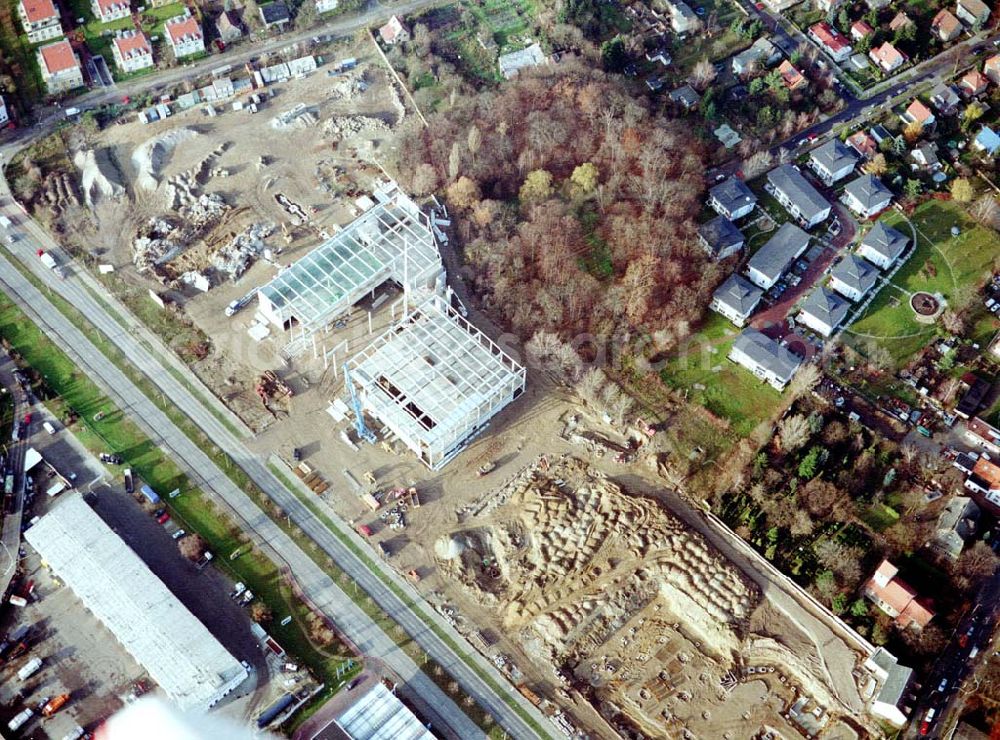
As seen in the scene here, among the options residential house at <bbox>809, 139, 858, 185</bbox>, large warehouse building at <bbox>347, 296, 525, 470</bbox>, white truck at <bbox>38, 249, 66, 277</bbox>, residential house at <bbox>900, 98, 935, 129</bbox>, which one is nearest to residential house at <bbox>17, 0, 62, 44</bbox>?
white truck at <bbox>38, 249, 66, 277</bbox>

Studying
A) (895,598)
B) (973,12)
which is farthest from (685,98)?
(895,598)

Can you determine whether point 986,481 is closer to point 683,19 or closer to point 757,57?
point 757,57

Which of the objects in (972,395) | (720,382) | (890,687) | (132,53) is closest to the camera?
(890,687)

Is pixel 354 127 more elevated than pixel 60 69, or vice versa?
pixel 60 69

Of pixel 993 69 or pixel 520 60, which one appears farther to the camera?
pixel 520 60

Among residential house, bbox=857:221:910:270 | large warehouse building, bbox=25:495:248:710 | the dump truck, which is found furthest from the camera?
residential house, bbox=857:221:910:270

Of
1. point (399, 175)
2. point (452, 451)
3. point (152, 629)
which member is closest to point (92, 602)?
point (152, 629)

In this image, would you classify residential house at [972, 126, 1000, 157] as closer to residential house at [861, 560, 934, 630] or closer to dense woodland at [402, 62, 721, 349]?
dense woodland at [402, 62, 721, 349]
